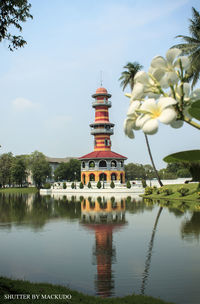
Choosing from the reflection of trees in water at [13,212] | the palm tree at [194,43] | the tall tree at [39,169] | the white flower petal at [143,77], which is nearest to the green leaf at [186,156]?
the white flower petal at [143,77]

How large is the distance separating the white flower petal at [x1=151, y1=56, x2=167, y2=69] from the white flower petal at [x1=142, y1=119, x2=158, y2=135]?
0.36 metres

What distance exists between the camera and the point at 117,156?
193 ft

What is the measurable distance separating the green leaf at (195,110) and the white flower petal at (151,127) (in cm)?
22

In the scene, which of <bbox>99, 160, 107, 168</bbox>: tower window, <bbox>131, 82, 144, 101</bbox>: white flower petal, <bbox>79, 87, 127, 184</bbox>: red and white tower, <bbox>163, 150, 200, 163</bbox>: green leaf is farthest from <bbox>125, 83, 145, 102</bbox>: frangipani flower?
<bbox>99, 160, 107, 168</bbox>: tower window

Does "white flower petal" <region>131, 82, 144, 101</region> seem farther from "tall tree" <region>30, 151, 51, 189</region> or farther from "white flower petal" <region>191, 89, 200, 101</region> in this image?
"tall tree" <region>30, 151, 51, 189</region>

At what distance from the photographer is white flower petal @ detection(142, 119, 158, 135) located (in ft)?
3.93

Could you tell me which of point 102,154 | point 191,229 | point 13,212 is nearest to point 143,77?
point 191,229

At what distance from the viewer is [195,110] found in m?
1.34

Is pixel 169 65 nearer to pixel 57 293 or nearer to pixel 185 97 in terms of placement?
pixel 185 97

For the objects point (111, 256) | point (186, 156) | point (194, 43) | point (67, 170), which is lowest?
point (111, 256)

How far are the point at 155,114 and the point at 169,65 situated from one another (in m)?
0.31

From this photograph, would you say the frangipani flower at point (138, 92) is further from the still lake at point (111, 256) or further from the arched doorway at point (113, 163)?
the arched doorway at point (113, 163)

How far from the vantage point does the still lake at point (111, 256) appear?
7398mm

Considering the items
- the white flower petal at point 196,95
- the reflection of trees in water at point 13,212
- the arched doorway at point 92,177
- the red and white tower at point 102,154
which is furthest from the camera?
the arched doorway at point 92,177
